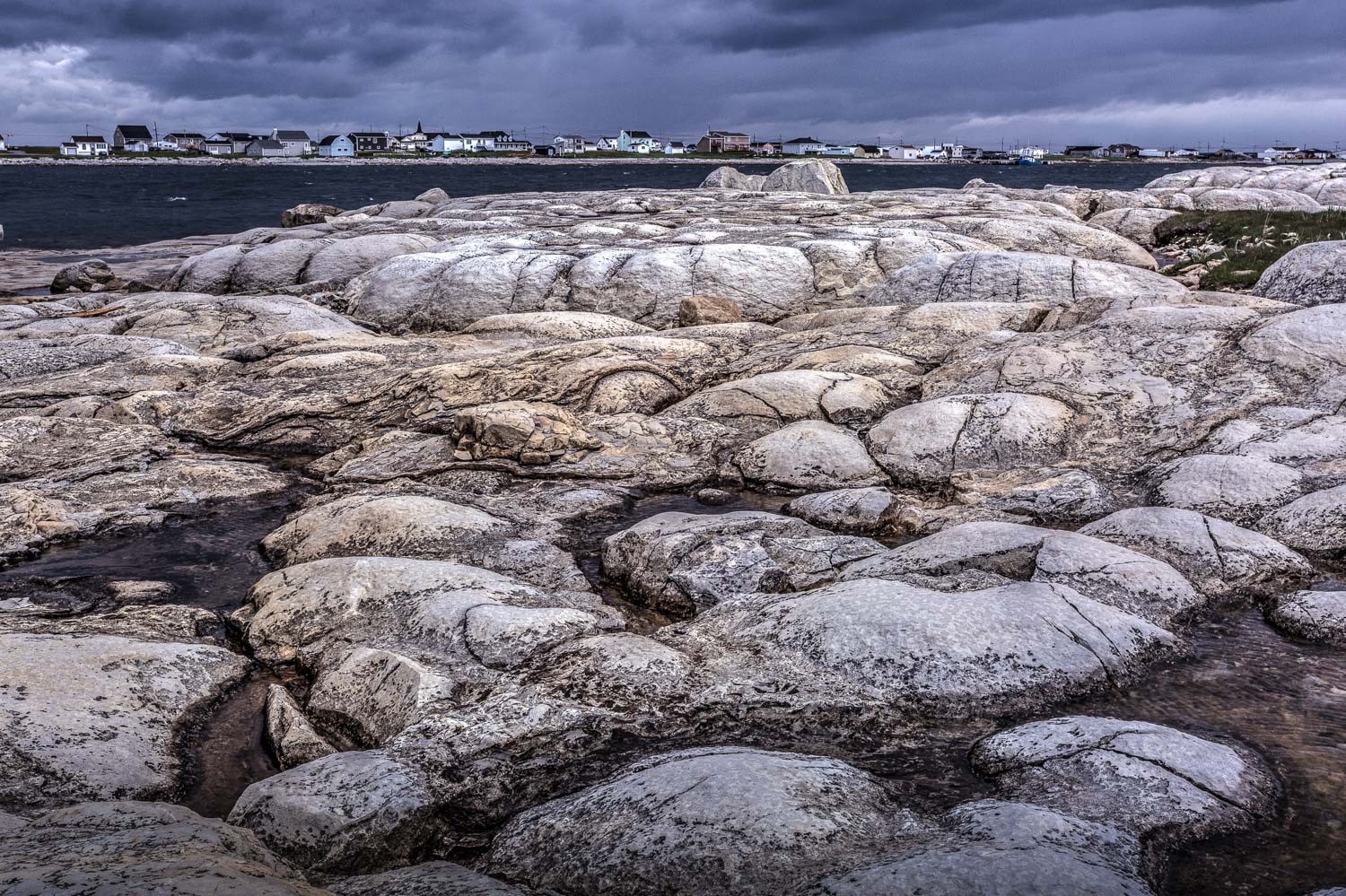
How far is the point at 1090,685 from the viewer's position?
20.2 ft

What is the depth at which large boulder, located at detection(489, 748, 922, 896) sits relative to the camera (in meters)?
4.12

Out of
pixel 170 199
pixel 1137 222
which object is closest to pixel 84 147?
pixel 170 199

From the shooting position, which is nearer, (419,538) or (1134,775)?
(1134,775)

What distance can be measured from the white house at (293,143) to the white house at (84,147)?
32.6 m

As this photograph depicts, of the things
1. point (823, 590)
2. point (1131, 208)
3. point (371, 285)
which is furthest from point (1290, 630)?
point (1131, 208)

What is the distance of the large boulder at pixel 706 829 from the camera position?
4.12 m

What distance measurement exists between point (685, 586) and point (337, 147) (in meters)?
209

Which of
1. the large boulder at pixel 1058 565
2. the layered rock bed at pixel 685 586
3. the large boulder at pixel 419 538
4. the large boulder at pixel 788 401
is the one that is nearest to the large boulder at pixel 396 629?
the layered rock bed at pixel 685 586

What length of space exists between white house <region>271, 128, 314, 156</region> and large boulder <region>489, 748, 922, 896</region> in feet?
698

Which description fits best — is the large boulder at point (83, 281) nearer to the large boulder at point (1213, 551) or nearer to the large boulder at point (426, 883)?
the large boulder at point (426, 883)

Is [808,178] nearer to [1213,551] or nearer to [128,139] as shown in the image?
[1213,551]

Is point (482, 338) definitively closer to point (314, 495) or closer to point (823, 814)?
point (314, 495)

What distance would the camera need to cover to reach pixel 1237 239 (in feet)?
78.0

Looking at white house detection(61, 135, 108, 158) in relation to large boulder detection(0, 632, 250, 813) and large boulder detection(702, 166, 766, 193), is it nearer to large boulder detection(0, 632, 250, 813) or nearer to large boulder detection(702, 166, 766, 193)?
large boulder detection(702, 166, 766, 193)
